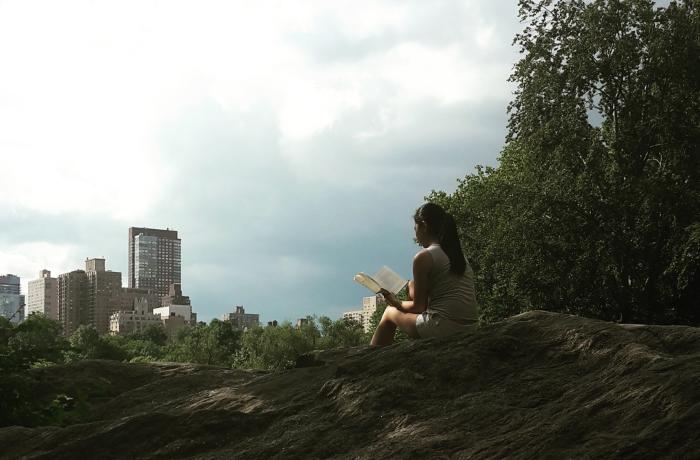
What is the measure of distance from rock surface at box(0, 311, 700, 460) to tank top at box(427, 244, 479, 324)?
1.36 m

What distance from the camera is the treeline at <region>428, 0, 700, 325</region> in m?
28.2

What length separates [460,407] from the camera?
4789 millimetres

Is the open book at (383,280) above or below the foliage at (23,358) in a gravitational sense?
above

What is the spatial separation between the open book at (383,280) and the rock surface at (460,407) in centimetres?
163

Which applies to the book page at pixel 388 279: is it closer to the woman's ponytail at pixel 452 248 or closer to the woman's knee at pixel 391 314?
the woman's knee at pixel 391 314

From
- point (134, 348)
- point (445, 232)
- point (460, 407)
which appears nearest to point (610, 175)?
point (445, 232)

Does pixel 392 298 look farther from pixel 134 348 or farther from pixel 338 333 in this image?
pixel 134 348

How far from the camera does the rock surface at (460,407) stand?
13.2 feet

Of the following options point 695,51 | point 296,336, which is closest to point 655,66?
point 695,51

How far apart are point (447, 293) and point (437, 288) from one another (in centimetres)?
11

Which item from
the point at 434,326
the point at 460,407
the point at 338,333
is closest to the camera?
the point at 460,407

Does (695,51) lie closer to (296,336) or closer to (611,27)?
(611,27)

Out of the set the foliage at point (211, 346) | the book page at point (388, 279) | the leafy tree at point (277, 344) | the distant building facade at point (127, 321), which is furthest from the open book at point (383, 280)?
the distant building facade at point (127, 321)

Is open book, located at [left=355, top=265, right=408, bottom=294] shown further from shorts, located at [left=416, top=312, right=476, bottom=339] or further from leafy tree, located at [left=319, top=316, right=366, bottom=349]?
leafy tree, located at [left=319, top=316, right=366, bottom=349]
